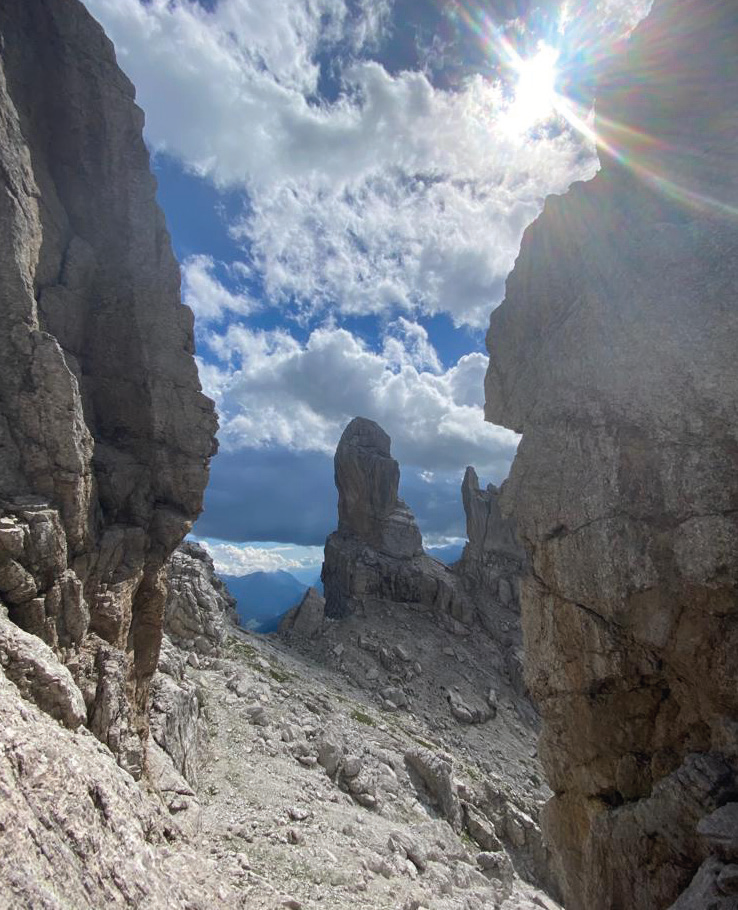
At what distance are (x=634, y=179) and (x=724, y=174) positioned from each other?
3.45m

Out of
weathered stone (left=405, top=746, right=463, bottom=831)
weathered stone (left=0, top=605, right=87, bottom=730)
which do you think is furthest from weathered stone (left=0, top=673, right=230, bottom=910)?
weathered stone (left=405, top=746, right=463, bottom=831)

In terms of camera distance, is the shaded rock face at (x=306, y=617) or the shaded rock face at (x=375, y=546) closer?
the shaded rock face at (x=306, y=617)

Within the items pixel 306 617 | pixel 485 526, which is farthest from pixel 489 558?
pixel 306 617

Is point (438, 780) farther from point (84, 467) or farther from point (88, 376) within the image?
point (88, 376)

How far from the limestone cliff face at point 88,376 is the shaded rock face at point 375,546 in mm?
72717

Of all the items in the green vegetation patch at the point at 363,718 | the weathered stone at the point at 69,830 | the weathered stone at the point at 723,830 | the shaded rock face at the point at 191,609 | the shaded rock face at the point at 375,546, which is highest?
the shaded rock face at the point at 375,546

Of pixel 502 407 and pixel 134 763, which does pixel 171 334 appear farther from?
pixel 134 763

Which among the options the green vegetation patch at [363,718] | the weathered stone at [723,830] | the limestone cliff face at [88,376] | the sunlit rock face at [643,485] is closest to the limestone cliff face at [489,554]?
the green vegetation patch at [363,718]

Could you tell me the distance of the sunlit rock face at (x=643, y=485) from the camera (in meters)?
14.1

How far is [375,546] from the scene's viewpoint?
346 ft

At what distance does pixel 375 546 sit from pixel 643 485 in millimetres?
91710

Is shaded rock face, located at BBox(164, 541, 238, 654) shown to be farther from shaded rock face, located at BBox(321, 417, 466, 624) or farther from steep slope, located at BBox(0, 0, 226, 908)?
shaded rock face, located at BBox(321, 417, 466, 624)

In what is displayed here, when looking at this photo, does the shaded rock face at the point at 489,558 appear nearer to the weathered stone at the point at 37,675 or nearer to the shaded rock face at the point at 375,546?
the shaded rock face at the point at 375,546

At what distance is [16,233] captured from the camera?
21.8 m
